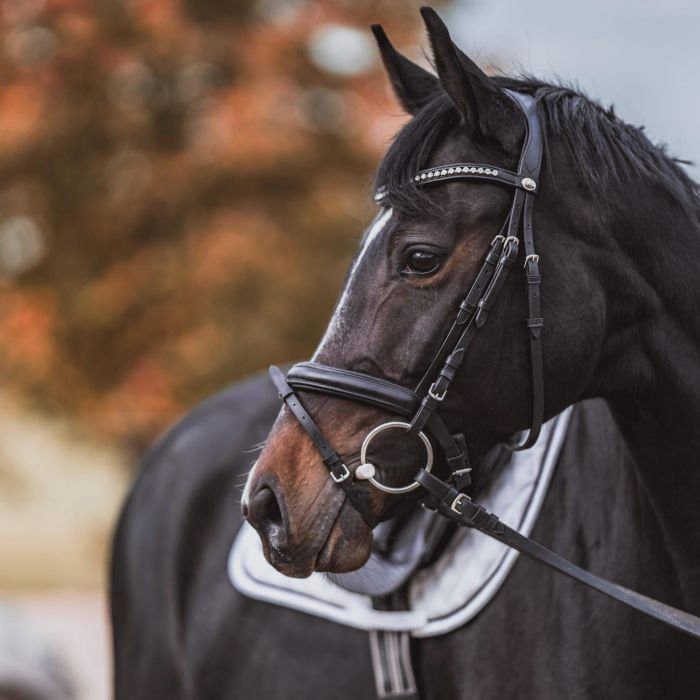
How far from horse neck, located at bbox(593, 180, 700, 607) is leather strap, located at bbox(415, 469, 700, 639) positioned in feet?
0.56

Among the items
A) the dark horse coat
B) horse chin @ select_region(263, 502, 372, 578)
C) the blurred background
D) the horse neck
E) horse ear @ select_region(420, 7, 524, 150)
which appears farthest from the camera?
the blurred background

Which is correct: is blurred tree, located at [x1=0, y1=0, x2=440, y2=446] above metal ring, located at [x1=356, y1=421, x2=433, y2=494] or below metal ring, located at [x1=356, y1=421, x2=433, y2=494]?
above

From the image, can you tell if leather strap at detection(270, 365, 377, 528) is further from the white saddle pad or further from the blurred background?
the blurred background

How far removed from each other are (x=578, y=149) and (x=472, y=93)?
298 millimetres

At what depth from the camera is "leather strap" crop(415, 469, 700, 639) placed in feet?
7.97

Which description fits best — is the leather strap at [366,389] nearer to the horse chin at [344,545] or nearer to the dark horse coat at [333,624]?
the horse chin at [344,545]

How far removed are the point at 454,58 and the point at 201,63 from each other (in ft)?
30.5

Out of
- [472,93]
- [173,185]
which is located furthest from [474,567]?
[173,185]

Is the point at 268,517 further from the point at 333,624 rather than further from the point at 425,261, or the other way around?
the point at 333,624

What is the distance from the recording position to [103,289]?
423 inches

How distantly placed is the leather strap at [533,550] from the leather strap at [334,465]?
14 centimetres

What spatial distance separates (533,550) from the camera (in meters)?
2.54

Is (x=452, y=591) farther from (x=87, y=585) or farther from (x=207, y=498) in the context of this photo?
(x=87, y=585)

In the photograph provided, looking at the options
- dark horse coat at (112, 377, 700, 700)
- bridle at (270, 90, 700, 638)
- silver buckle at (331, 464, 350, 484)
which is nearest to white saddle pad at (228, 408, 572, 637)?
dark horse coat at (112, 377, 700, 700)
